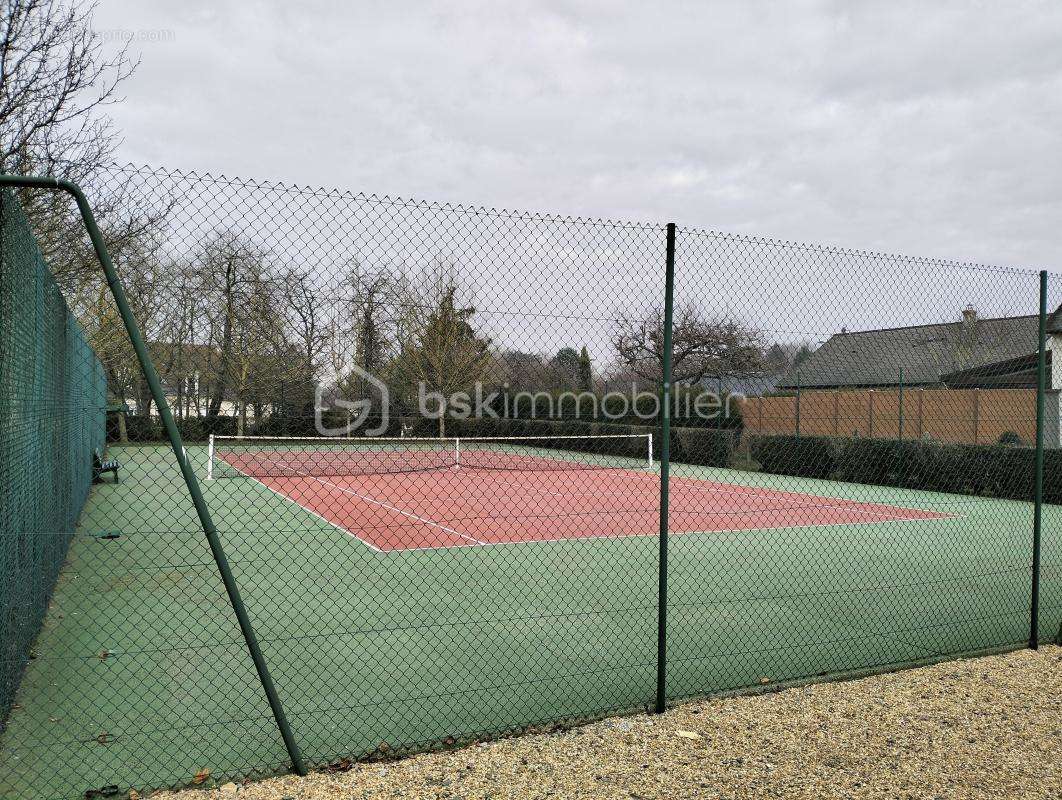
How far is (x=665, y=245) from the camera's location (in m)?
4.27

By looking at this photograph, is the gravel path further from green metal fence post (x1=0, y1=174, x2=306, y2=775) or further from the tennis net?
the tennis net

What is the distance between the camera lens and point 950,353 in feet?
43.8

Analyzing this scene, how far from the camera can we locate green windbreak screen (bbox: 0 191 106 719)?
3.71 meters

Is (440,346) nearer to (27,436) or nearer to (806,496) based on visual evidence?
(806,496)

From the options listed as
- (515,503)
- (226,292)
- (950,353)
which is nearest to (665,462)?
(226,292)

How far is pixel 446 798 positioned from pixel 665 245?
2831 mm

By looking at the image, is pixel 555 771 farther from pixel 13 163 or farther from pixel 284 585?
pixel 13 163

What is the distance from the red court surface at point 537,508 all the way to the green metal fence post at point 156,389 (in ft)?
19.6

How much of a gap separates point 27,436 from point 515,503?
31.6 feet

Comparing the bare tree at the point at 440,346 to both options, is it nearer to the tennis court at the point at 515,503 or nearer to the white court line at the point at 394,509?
the tennis court at the point at 515,503

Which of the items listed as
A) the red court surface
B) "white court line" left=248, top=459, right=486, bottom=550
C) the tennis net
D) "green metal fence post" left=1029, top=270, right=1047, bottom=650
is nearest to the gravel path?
"green metal fence post" left=1029, top=270, right=1047, bottom=650

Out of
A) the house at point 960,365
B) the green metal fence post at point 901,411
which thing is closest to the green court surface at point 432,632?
the house at point 960,365

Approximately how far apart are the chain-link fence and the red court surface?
121 millimetres

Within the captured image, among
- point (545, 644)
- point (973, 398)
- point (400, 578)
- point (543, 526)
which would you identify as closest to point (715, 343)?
point (973, 398)
